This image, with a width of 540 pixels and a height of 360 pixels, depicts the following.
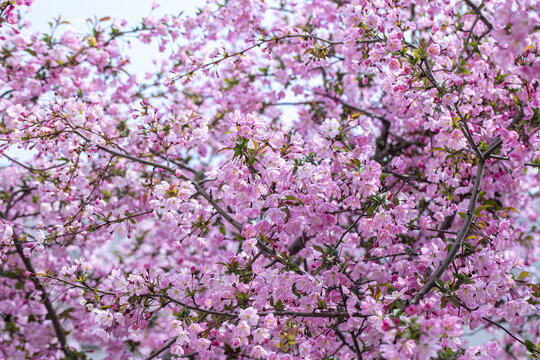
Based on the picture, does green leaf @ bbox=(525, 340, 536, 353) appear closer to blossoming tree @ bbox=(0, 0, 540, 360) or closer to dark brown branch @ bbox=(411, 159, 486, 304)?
blossoming tree @ bbox=(0, 0, 540, 360)

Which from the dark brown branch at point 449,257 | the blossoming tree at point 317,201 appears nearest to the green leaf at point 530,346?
the blossoming tree at point 317,201

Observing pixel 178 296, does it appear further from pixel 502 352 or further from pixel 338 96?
pixel 502 352

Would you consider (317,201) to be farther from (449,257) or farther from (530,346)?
(530,346)

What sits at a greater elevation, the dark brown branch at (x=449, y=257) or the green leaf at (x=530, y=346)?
the dark brown branch at (x=449, y=257)

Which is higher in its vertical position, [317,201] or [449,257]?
[317,201]

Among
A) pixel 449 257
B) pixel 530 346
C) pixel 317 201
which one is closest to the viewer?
pixel 449 257

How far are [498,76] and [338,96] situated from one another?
1.63 m

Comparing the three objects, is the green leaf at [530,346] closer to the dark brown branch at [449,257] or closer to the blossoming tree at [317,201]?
the blossoming tree at [317,201]

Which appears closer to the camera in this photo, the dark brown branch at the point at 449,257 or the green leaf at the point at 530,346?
the dark brown branch at the point at 449,257

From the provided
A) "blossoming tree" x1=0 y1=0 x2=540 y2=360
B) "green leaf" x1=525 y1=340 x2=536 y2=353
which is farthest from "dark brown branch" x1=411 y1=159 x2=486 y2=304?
"green leaf" x1=525 y1=340 x2=536 y2=353

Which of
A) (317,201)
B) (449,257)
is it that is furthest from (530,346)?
(317,201)

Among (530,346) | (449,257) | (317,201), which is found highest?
(317,201)

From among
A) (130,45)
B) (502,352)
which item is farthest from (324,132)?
(502,352)

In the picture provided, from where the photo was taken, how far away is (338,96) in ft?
14.7
